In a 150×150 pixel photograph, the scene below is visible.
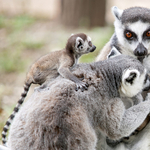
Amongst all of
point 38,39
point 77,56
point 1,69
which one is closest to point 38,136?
point 77,56

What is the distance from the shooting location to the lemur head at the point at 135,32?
5.44 meters

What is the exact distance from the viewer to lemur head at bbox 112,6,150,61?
544 centimetres

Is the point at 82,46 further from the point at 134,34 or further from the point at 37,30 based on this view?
the point at 37,30

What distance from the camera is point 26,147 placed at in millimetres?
4211

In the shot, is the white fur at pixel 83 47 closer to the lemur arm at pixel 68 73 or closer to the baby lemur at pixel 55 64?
the baby lemur at pixel 55 64

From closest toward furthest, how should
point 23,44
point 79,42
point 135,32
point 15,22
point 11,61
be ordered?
point 79,42, point 135,32, point 11,61, point 23,44, point 15,22

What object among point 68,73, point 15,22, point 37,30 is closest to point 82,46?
point 68,73

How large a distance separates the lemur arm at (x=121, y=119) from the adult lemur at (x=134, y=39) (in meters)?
0.60

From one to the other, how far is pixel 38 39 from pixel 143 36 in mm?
8155

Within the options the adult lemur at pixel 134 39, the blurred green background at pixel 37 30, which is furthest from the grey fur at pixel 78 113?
the blurred green background at pixel 37 30

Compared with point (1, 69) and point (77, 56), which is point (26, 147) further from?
point (1, 69)

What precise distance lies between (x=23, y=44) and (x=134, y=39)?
7.65 meters

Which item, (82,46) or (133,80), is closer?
(133,80)

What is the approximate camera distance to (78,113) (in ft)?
13.8
